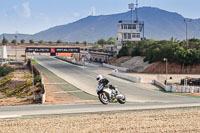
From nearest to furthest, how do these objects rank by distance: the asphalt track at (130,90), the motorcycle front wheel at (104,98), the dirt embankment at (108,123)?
the dirt embankment at (108,123)
the motorcycle front wheel at (104,98)
the asphalt track at (130,90)

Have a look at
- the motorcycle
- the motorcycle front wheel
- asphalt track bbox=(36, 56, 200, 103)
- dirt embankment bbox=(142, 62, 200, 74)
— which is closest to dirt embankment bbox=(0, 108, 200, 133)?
the motorcycle

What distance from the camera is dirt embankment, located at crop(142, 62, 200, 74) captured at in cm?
7018

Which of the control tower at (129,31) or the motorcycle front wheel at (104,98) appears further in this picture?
the control tower at (129,31)

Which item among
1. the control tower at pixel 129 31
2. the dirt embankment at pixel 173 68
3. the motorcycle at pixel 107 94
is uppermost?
the control tower at pixel 129 31

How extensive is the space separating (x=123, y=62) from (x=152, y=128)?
8302 cm

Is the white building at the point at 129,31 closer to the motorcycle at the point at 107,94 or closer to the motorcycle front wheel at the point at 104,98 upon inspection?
the motorcycle at the point at 107,94

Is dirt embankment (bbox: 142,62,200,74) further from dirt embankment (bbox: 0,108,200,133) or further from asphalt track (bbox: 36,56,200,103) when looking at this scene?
dirt embankment (bbox: 0,108,200,133)

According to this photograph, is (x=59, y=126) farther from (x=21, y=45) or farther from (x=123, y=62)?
(x=21, y=45)

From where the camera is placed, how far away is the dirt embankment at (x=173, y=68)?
230 feet

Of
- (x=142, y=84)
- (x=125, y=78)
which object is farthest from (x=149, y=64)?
(x=142, y=84)

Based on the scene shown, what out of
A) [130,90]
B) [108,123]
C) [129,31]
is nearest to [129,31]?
[129,31]

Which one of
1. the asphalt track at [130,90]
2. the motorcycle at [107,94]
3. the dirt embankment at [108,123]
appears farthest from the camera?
the asphalt track at [130,90]

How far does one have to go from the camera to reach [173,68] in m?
72.2

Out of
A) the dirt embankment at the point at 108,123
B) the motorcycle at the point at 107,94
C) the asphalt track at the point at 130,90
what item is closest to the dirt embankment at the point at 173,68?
the asphalt track at the point at 130,90
